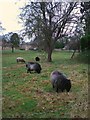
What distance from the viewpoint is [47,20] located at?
725 inches

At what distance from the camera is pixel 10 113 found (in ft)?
15.2

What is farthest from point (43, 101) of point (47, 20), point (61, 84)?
point (47, 20)

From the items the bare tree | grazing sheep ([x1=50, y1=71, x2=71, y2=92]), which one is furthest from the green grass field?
the bare tree

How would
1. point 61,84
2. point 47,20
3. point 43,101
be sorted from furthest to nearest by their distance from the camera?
point 47,20 → point 61,84 → point 43,101

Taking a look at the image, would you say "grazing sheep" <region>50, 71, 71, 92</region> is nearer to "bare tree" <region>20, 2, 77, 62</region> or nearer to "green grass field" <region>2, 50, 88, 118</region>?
"green grass field" <region>2, 50, 88, 118</region>

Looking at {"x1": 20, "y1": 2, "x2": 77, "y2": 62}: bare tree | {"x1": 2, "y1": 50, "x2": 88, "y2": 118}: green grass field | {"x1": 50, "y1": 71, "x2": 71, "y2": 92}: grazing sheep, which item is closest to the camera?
{"x1": 2, "y1": 50, "x2": 88, "y2": 118}: green grass field

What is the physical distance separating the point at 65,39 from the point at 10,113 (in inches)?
565

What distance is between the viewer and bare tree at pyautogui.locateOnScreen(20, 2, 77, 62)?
55.7 ft

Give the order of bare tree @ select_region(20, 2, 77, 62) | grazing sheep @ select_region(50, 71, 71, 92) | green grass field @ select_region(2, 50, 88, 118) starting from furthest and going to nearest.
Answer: bare tree @ select_region(20, 2, 77, 62)
grazing sheep @ select_region(50, 71, 71, 92)
green grass field @ select_region(2, 50, 88, 118)

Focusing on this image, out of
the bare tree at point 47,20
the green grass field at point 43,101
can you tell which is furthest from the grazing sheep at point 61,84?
the bare tree at point 47,20

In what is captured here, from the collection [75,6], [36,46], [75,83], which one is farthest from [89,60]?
[75,83]

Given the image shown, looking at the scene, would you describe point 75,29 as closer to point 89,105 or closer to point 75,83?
point 75,83

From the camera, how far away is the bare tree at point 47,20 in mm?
16984

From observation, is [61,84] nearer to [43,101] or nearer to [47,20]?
[43,101]
